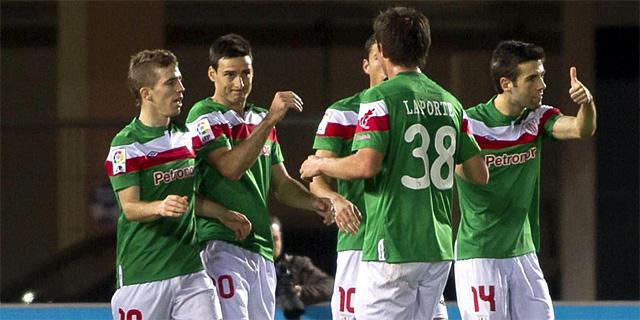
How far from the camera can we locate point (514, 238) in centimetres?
734

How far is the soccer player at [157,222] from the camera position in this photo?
6.53 metres

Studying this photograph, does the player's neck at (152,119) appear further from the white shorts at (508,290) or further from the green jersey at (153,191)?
the white shorts at (508,290)

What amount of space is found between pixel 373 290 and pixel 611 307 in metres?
5.90

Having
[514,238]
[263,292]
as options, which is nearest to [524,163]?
[514,238]

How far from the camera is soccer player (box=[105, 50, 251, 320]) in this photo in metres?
6.53

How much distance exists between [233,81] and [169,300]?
3.46 ft

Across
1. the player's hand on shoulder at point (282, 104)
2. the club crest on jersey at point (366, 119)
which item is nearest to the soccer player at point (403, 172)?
the club crest on jersey at point (366, 119)

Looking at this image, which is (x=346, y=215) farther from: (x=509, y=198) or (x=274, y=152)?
(x=509, y=198)

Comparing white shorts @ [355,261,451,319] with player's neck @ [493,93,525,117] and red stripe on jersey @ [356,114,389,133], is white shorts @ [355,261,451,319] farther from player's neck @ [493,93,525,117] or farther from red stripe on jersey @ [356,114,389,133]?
player's neck @ [493,93,525,117]

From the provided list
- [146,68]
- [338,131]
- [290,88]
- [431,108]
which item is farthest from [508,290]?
[290,88]

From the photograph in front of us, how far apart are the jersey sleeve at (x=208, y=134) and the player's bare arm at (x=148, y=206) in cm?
44

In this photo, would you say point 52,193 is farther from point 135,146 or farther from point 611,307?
point 135,146

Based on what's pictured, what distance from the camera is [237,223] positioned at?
6777mm

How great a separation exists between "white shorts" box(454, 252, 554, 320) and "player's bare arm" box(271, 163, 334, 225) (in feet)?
2.66
